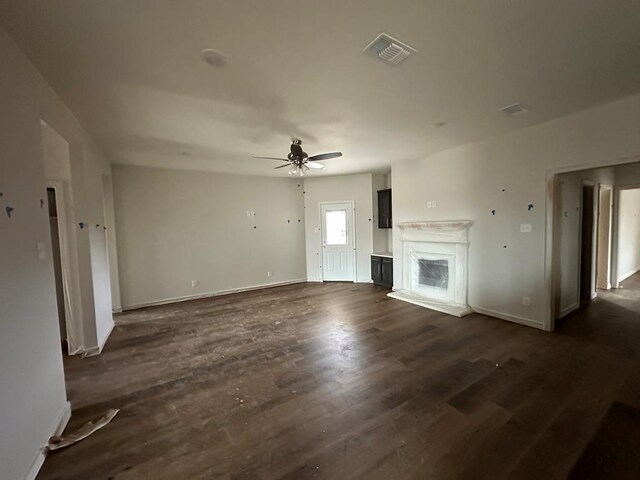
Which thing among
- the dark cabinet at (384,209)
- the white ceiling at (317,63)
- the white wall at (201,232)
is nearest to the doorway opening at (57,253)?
the white ceiling at (317,63)

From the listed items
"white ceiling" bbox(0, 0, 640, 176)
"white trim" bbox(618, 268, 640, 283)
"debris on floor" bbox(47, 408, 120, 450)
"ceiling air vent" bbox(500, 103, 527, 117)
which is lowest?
"debris on floor" bbox(47, 408, 120, 450)

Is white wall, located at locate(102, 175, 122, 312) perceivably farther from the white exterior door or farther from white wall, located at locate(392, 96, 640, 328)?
white wall, located at locate(392, 96, 640, 328)

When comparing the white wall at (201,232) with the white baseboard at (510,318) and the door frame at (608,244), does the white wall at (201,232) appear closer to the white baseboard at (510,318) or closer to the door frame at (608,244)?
→ the white baseboard at (510,318)

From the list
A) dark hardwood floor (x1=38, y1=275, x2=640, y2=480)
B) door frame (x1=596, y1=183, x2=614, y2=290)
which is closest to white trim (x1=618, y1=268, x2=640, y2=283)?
door frame (x1=596, y1=183, x2=614, y2=290)

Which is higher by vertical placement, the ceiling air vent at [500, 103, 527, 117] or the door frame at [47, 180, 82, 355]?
the ceiling air vent at [500, 103, 527, 117]

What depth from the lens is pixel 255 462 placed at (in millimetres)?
1671

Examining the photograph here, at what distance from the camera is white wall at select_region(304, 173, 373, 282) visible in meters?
6.48

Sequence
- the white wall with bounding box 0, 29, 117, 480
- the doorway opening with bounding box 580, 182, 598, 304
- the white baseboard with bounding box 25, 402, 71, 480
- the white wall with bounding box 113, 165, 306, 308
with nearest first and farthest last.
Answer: the white wall with bounding box 0, 29, 117, 480, the white baseboard with bounding box 25, 402, 71, 480, the doorway opening with bounding box 580, 182, 598, 304, the white wall with bounding box 113, 165, 306, 308

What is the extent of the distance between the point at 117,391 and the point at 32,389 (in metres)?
0.93

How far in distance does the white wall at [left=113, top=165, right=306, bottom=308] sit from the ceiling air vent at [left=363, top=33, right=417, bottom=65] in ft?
15.4

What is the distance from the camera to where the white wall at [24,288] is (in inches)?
57.7

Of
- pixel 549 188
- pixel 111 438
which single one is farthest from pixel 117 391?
pixel 549 188

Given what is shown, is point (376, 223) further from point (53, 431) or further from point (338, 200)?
point (53, 431)

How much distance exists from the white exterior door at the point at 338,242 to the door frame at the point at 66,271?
4859mm
